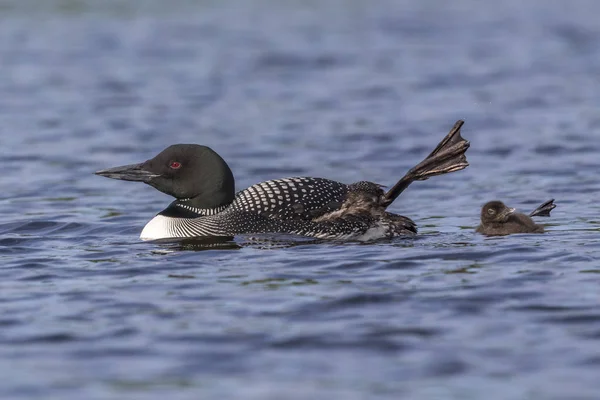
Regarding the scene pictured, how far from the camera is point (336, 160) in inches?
467

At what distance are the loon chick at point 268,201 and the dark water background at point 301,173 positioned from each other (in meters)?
0.21

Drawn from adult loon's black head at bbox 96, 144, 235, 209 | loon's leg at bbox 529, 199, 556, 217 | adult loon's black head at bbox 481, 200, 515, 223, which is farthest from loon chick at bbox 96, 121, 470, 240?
loon's leg at bbox 529, 199, 556, 217

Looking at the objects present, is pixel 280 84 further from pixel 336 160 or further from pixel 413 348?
pixel 413 348

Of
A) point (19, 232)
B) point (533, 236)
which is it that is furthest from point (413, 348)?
point (19, 232)

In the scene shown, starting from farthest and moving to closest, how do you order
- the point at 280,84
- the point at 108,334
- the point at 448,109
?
1. the point at 280,84
2. the point at 448,109
3. the point at 108,334

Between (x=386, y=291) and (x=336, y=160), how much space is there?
564cm

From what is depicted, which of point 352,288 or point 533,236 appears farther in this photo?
point 533,236

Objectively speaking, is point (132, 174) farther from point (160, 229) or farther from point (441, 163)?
point (441, 163)

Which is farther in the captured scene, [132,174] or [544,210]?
[544,210]

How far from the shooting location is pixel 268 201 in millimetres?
7996

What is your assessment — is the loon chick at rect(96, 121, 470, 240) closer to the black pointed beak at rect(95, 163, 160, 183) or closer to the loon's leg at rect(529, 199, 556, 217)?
the black pointed beak at rect(95, 163, 160, 183)

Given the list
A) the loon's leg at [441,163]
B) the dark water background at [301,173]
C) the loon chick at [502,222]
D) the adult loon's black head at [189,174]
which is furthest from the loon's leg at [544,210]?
the adult loon's black head at [189,174]

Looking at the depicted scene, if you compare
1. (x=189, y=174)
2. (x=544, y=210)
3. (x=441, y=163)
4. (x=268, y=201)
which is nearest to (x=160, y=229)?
(x=189, y=174)

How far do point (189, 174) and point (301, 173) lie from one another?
3.25 meters
